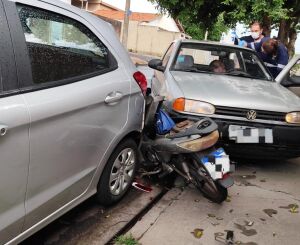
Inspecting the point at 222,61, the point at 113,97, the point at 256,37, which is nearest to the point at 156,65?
the point at 222,61

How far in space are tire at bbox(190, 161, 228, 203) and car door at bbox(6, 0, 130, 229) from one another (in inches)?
37.0

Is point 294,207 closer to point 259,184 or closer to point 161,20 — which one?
point 259,184

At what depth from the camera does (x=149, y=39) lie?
39844 mm

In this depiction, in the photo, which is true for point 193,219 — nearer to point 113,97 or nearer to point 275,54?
point 113,97

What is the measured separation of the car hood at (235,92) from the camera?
A: 15.5 feet

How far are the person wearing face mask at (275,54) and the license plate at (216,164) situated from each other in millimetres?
3529

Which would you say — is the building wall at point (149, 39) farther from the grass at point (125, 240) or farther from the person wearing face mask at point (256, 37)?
the grass at point (125, 240)

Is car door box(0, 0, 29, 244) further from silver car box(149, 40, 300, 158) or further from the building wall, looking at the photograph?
the building wall

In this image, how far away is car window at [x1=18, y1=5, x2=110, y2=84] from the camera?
256 centimetres

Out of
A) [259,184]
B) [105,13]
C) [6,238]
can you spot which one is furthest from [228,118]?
[105,13]

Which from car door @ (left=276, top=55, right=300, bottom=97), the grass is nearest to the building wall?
car door @ (left=276, top=55, right=300, bottom=97)

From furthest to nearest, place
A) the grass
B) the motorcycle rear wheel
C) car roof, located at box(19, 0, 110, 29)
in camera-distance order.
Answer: the motorcycle rear wheel, the grass, car roof, located at box(19, 0, 110, 29)

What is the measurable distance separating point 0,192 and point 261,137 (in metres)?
3.24

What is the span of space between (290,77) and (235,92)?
1567 mm
